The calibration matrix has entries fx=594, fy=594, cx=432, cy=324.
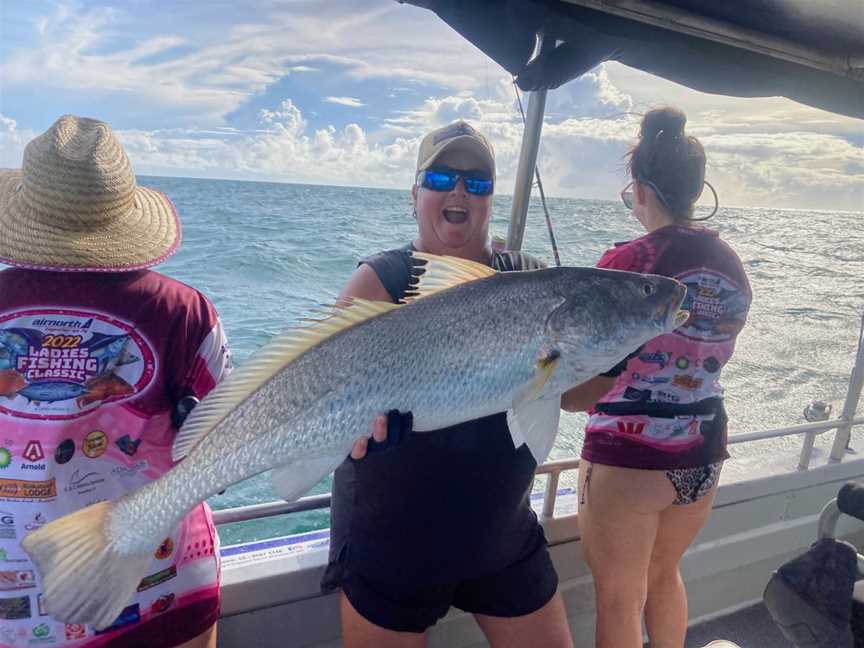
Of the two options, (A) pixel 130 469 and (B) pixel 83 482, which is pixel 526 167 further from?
(B) pixel 83 482

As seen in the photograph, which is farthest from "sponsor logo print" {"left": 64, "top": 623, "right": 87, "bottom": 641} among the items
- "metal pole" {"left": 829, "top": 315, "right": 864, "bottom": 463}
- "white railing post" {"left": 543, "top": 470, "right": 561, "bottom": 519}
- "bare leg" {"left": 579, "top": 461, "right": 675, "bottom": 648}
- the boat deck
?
"metal pole" {"left": 829, "top": 315, "right": 864, "bottom": 463}

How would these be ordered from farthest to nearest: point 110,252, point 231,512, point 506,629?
point 231,512 → point 506,629 → point 110,252

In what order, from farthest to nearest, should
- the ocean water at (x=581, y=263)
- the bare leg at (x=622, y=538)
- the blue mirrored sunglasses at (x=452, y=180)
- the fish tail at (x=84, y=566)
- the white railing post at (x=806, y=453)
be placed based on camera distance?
1. the ocean water at (x=581, y=263)
2. the white railing post at (x=806, y=453)
3. the bare leg at (x=622, y=538)
4. the blue mirrored sunglasses at (x=452, y=180)
5. the fish tail at (x=84, y=566)

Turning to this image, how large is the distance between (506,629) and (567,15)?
1.98 metres

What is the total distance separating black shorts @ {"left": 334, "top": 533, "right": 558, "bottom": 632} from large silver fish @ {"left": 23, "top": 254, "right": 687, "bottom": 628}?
501mm

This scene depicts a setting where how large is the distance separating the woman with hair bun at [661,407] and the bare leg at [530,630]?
1.27ft

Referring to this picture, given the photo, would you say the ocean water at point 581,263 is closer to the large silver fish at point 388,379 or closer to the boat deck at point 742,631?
the large silver fish at point 388,379

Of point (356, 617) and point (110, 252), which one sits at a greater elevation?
point (110, 252)

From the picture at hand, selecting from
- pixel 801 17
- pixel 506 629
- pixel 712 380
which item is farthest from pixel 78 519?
pixel 801 17

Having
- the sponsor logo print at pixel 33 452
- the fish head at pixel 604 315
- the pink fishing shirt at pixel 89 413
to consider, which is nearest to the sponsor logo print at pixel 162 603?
the pink fishing shirt at pixel 89 413

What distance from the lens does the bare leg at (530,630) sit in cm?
197

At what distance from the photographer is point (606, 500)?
2.29 meters

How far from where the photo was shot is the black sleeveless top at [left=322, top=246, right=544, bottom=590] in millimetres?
1874

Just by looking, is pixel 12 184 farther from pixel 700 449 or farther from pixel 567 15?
pixel 700 449
